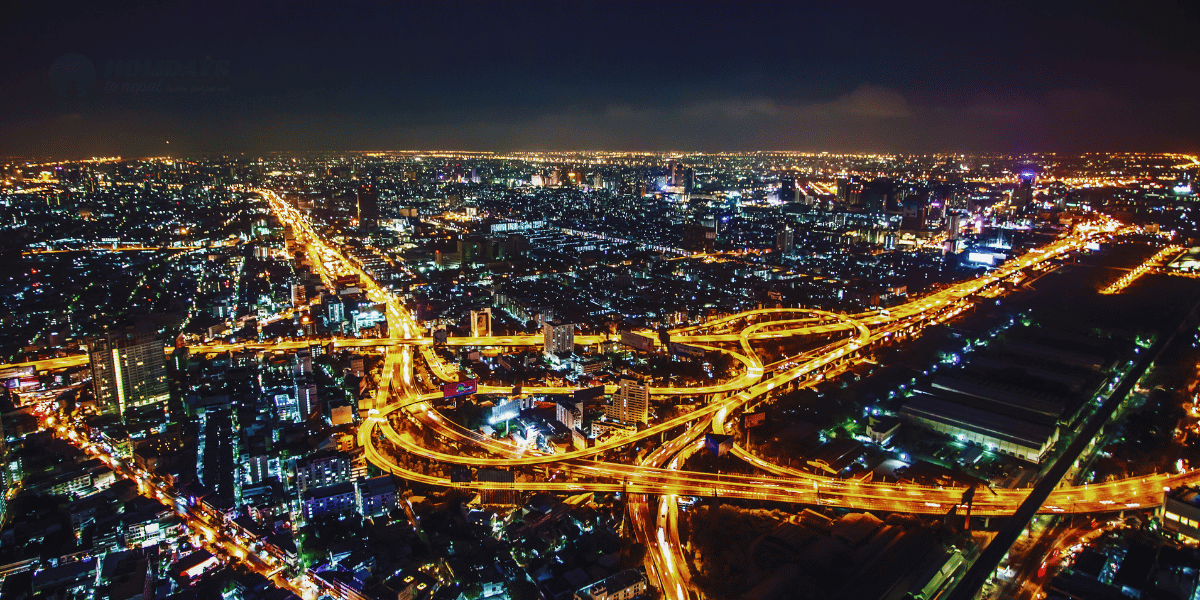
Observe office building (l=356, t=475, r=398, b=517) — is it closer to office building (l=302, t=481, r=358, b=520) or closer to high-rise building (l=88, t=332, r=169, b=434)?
office building (l=302, t=481, r=358, b=520)

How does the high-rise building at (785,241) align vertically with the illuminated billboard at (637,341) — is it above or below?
above

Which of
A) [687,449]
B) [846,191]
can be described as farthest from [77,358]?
[846,191]

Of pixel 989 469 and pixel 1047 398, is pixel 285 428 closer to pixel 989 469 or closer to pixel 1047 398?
pixel 989 469

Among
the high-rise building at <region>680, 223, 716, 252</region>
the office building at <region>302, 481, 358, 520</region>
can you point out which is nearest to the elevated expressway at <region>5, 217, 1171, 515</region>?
the office building at <region>302, 481, 358, 520</region>

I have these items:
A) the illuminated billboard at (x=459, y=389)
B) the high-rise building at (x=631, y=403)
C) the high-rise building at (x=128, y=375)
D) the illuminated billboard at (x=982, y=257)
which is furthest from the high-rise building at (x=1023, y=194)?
the high-rise building at (x=128, y=375)

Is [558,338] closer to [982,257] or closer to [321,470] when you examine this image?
[321,470]

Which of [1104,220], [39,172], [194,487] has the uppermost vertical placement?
[39,172]

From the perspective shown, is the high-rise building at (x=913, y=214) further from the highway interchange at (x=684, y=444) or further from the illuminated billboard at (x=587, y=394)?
the illuminated billboard at (x=587, y=394)
